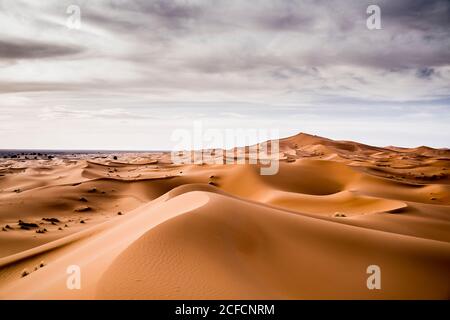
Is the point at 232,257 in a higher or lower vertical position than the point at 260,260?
higher

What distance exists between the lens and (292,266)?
5488 mm

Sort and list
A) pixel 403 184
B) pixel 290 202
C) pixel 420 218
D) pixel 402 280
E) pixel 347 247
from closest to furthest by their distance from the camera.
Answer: pixel 402 280 → pixel 347 247 → pixel 420 218 → pixel 290 202 → pixel 403 184

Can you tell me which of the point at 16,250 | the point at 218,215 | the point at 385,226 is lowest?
the point at 16,250

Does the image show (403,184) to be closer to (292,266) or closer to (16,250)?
(292,266)

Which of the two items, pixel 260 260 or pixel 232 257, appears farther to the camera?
pixel 260 260

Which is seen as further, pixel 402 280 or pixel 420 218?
pixel 420 218

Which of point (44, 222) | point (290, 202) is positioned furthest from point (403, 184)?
point (44, 222)

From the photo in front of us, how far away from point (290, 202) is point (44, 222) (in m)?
11.1

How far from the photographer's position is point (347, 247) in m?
6.34

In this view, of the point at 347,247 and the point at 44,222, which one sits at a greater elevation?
the point at 347,247

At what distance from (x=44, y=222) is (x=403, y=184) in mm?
21295
